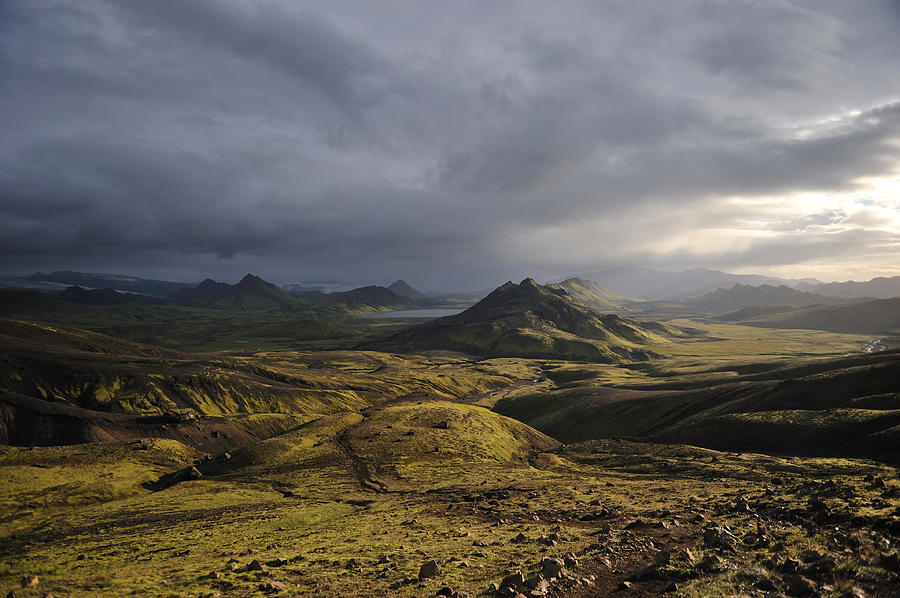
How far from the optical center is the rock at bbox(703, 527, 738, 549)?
23.2m

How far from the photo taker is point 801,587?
618 inches

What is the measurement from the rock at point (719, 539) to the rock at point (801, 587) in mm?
7507

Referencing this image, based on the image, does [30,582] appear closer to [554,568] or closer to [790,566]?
[554,568]

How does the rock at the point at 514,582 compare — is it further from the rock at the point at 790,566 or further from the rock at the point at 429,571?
the rock at the point at 790,566

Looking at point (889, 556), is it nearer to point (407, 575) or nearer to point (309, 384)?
point (407, 575)

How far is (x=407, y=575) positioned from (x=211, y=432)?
11272 centimetres

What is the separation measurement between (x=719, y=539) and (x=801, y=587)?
8766 mm

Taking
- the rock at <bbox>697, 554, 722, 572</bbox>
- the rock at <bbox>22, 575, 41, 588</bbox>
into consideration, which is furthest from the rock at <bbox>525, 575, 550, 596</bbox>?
the rock at <bbox>22, 575, 41, 588</bbox>

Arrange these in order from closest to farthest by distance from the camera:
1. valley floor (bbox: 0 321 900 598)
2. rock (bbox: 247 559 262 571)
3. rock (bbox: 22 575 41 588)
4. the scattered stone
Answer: the scattered stone → valley floor (bbox: 0 321 900 598) → rock (bbox: 22 575 41 588) → rock (bbox: 247 559 262 571)

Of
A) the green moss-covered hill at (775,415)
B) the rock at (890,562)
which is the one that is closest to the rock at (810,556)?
the rock at (890,562)

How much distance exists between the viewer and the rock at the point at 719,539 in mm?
23202

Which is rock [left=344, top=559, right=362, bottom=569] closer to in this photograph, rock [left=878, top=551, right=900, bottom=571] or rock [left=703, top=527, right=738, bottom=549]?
rock [left=703, top=527, right=738, bottom=549]

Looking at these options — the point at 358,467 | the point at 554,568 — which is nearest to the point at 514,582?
the point at 554,568

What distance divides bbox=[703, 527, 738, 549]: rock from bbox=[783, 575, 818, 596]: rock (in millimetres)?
7507
